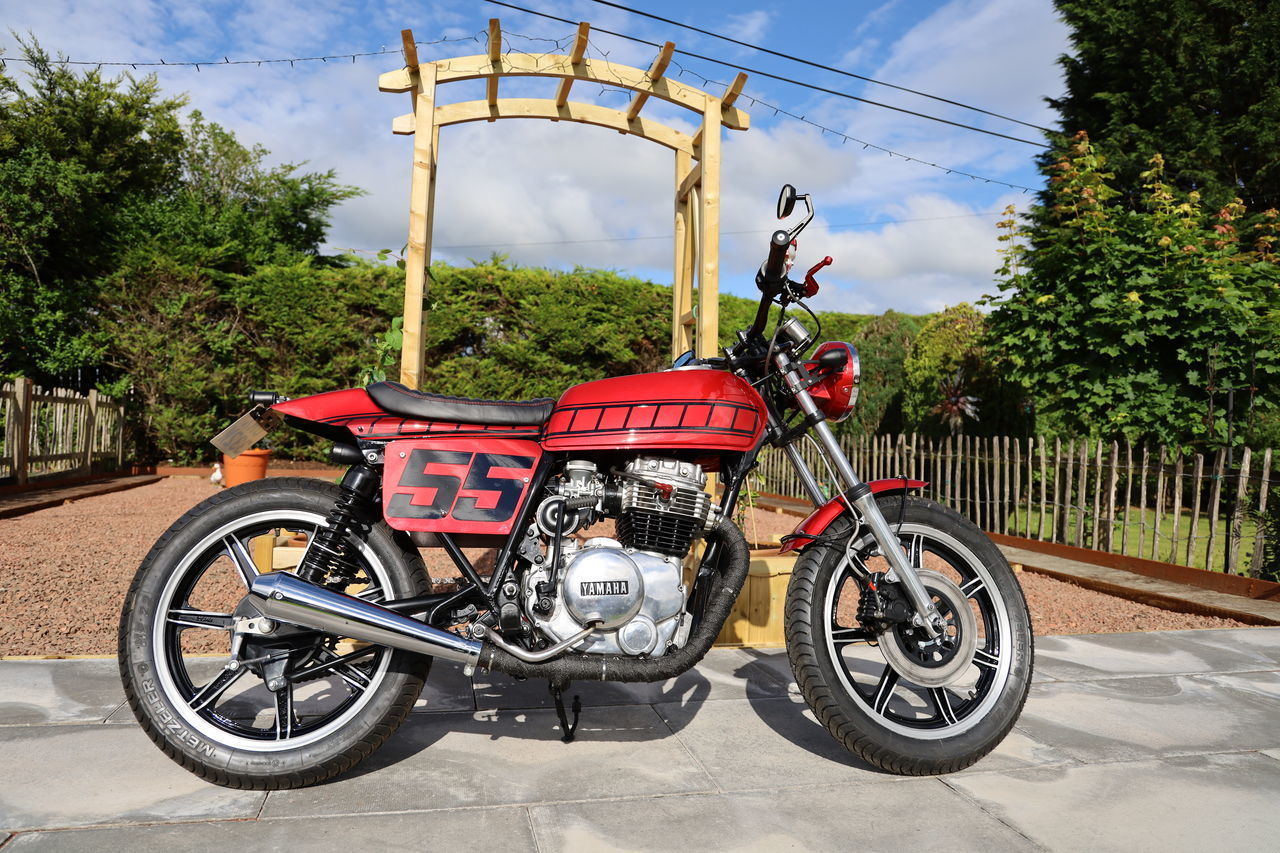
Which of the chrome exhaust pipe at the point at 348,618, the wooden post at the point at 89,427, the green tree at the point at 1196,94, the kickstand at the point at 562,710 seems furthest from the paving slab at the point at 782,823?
the green tree at the point at 1196,94

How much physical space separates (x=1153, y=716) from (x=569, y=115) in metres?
4.16

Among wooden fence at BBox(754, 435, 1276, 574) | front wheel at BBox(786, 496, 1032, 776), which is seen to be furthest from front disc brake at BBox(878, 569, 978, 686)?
wooden fence at BBox(754, 435, 1276, 574)

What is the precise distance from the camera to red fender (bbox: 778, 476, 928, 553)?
243 cm

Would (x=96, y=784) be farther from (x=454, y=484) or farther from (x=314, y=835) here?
(x=454, y=484)

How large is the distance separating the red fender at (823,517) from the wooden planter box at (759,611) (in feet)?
3.87

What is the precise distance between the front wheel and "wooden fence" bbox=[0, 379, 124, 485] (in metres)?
9.24

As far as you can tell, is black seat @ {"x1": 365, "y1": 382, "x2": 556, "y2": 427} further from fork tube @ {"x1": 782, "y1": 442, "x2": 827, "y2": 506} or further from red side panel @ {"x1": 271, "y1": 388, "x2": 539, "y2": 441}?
fork tube @ {"x1": 782, "y1": 442, "x2": 827, "y2": 506}

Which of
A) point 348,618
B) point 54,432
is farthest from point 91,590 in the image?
point 54,432

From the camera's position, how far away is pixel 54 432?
9578 mm

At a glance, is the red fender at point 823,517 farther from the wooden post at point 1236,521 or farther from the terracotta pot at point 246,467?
the terracotta pot at point 246,467

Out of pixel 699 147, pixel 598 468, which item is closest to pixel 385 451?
pixel 598 468

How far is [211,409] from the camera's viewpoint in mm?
11039

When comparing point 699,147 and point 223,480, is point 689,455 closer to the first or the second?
point 699,147

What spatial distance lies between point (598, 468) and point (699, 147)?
124 inches
